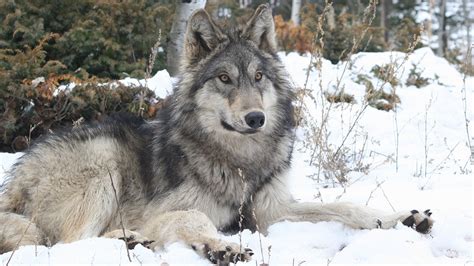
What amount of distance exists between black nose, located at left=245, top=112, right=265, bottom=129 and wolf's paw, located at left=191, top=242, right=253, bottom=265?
884mm

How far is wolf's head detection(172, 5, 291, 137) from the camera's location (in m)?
4.38

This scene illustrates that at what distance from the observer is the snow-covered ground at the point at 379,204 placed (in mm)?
3516

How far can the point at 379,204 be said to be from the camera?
4.89m

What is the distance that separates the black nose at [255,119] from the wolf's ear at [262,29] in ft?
3.10

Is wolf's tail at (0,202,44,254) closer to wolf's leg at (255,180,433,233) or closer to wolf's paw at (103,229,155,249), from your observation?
wolf's paw at (103,229,155,249)

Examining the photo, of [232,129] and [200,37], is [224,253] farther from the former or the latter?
[200,37]

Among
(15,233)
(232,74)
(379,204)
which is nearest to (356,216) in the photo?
(379,204)

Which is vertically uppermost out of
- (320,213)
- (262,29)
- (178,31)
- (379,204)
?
(262,29)

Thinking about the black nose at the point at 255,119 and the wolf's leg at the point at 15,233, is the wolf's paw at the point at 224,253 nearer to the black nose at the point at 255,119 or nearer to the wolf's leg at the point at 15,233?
the black nose at the point at 255,119

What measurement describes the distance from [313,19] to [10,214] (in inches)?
382

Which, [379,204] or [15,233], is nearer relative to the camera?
[15,233]

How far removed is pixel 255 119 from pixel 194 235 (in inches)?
35.2

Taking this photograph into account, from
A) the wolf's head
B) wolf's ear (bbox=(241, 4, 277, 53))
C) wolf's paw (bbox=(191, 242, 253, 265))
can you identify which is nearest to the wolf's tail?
wolf's paw (bbox=(191, 242, 253, 265))

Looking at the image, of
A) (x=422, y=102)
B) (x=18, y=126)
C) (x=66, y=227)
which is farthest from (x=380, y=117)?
(x=66, y=227)
